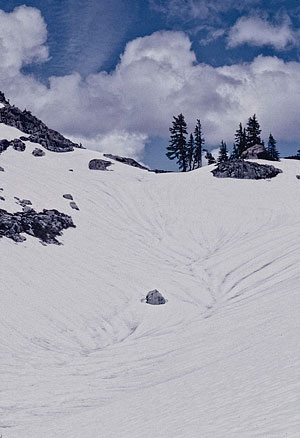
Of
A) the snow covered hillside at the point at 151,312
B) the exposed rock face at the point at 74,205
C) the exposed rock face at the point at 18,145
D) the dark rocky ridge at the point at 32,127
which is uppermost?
the dark rocky ridge at the point at 32,127

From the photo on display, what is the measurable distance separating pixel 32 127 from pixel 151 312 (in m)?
59.6

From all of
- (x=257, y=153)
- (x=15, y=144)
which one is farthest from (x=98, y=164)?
(x=257, y=153)

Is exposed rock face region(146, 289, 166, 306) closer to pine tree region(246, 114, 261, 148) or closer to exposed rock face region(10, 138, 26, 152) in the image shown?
exposed rock face region(10, 138, 26, 152)

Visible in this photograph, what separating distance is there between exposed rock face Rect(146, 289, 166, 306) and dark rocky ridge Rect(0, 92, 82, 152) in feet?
152

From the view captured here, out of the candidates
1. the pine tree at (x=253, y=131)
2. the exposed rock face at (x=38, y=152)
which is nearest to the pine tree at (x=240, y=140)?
the pine tree at (x=253, y=131)

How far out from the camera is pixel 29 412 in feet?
45.6

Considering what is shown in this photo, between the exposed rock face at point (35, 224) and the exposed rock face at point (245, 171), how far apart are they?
30.0 meters

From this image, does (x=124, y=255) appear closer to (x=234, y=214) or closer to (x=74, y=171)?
(x=234, y=214)

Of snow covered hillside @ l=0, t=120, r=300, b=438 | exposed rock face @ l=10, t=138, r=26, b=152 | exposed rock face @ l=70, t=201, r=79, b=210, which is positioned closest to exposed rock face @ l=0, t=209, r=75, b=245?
snow covered hillside @ l=0, t=120, r=300, b=438

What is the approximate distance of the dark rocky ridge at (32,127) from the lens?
6775 centimetres

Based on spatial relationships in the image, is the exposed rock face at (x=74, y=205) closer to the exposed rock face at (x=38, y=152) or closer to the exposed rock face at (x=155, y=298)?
the exposed rock face at (x=38, y=152)

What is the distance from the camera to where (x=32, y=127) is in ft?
245

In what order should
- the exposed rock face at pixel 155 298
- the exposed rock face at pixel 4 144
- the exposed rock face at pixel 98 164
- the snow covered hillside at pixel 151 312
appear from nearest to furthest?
the snow covered hillside at pixel 151 312, the exposed rock face at pixel 155 298, the exposed rock face at pixel 4 144, the exposed rock face at pixel 98 164

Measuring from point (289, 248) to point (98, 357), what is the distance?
22.0 meters
